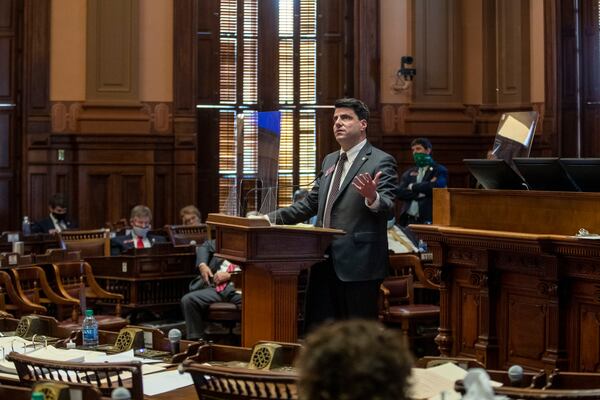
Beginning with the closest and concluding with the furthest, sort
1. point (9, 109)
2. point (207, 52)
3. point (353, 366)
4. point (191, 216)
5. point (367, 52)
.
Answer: point (353, 366)
point (191, 216)
point (367, 52)
point (9, 109)
point (207, 52)

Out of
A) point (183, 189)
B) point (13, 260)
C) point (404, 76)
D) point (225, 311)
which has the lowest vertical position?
point (225, 311)

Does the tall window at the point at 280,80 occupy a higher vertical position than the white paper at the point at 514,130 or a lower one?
higher

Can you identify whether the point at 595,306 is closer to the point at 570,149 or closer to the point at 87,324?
the point at 87,324

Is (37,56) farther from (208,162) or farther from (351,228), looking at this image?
(351,228)

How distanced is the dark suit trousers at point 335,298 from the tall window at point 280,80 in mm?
8822

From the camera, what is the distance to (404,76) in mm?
14148

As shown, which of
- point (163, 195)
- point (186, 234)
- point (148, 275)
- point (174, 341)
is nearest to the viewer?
point (174, 341)

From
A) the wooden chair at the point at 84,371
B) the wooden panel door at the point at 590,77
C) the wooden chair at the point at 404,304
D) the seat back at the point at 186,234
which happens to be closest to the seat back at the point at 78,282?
the seat back at the point at 186,234

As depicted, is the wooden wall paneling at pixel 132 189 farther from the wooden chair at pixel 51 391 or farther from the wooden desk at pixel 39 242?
the wooden chair at pixel 51 391

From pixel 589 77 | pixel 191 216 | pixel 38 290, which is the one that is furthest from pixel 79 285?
pixel 589 77

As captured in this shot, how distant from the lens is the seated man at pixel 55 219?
12.4 meters

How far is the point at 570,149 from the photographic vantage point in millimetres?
13047

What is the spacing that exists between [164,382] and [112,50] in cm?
1041

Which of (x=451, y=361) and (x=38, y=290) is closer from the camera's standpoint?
(x=451, y=361)
